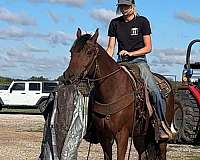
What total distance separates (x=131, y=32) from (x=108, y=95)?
4.28 ft

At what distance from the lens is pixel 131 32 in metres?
9.13

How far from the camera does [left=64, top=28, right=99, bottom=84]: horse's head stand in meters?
7.61

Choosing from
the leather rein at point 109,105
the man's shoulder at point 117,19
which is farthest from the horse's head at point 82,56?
the man's shoulder at point 117,19

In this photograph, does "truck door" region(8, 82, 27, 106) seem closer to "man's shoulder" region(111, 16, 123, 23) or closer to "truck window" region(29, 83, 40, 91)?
"truck window" region(29, 83, 40, 91)

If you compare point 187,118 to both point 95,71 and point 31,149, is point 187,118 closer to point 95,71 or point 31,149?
point 31,149

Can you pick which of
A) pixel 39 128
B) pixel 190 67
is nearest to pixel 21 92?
pixel 39 128

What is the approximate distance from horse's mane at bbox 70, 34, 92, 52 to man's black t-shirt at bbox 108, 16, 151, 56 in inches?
48.7

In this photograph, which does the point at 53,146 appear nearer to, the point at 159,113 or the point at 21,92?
the point at 159,113

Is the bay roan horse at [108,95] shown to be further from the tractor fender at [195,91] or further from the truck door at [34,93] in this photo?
the truck door at [34,93]

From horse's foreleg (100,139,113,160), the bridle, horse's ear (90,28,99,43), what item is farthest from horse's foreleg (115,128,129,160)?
horse's ear (90,28,99,43)

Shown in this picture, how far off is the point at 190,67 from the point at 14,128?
31.0 feet

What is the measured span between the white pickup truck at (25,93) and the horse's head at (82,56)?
95.5 ft

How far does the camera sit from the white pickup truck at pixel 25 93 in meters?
37.1

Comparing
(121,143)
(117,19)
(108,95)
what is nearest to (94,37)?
(108,95)
